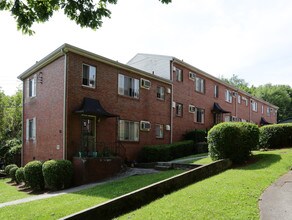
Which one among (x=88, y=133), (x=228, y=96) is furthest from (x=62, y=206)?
(x=228, y=96)

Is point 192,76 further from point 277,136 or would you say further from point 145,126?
point 277,136

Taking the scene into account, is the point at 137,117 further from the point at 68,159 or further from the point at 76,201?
the point at 76,201

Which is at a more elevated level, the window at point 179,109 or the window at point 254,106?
the window at point 254,106

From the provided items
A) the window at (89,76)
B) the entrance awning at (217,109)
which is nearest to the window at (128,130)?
the window at (89,76)

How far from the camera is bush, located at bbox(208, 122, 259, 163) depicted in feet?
43.7

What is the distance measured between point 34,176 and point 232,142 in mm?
9777

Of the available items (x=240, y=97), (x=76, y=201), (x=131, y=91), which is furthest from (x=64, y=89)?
(x=240, y=97)

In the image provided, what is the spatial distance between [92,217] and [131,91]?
13620 mm

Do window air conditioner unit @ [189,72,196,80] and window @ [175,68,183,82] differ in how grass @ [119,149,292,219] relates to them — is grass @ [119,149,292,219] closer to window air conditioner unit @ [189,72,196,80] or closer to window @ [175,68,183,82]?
window @ [175,68,183,82]

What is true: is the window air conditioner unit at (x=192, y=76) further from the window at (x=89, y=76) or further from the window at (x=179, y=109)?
the window at (x=89, y=76)

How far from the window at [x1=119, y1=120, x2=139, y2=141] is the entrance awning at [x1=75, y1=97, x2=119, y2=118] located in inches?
80.2

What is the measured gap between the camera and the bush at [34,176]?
14.9 m

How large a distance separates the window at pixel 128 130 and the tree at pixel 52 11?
13.0 meters

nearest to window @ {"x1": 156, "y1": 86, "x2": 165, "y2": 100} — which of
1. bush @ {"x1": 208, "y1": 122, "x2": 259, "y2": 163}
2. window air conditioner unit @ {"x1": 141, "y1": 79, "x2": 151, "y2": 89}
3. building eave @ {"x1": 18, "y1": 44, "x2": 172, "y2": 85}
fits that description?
window air conditioner unit @ {"x1": 141, "y1": 79, "x2": 151, "y2": 89}
